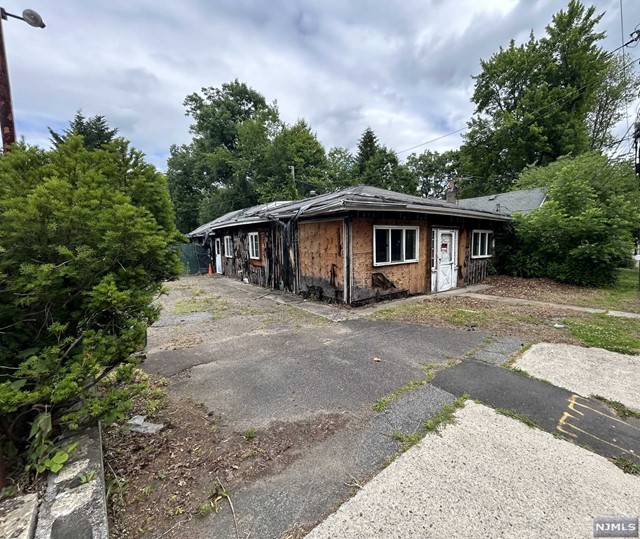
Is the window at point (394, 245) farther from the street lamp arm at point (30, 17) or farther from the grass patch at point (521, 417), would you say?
the street lamp arm at point (30, 17)

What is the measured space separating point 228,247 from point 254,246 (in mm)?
3490

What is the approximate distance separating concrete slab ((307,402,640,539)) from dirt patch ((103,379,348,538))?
70cm

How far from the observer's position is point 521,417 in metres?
2.64

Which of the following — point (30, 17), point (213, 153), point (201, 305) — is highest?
point (213, 153)

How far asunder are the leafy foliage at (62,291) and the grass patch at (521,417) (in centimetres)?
326

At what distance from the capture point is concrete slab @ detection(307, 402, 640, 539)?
159cm

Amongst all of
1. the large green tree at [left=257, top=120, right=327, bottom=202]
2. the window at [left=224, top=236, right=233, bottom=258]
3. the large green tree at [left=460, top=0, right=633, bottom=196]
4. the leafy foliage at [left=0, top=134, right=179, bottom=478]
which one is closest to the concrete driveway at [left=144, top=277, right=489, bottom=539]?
the leafy foliage at [left=0, top=134, right=179, bottom=478]

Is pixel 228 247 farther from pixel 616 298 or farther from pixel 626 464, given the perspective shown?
pixel 616 298

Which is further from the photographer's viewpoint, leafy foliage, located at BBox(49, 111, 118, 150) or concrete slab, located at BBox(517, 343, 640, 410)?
leafy foliage, located at BBox(49, 111, 118, 150)

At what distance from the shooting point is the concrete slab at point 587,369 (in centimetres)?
311

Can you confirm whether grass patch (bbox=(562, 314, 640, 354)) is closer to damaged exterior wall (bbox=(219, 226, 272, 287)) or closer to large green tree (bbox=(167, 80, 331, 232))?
damaged exterior wall (bbox=(219, 226, 272, 287))

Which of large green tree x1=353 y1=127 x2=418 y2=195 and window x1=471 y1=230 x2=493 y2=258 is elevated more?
large green tree x1=353 y1=127 x2=418 y2=195

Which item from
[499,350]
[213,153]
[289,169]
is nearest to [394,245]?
[499,350]

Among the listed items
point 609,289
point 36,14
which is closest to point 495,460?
point 36,14
